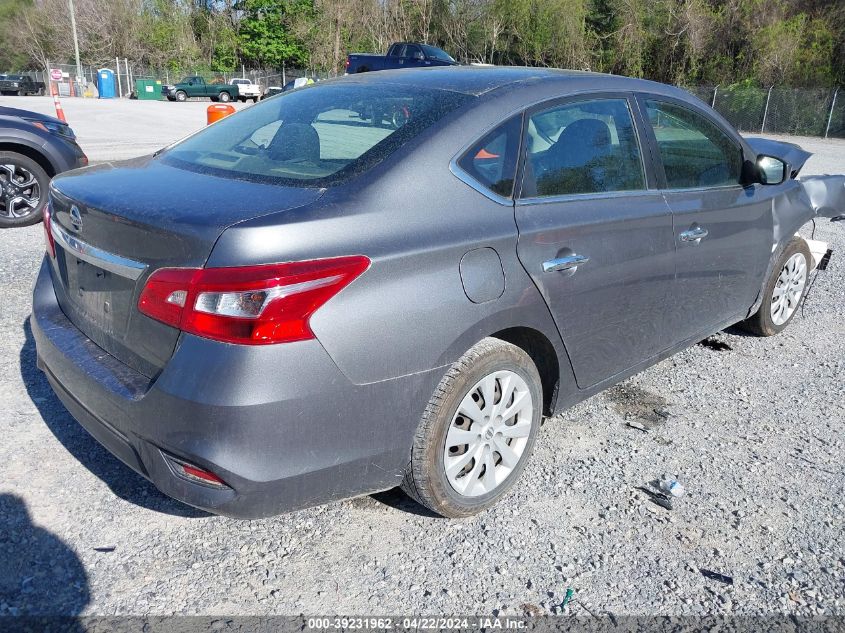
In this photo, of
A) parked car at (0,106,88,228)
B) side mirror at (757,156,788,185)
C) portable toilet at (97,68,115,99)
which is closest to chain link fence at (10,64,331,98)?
portable toilet at (97,68,115,99)

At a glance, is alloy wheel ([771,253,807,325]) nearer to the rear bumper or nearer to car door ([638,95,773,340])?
car door ([638,95,773,340])

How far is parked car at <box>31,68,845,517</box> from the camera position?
223 cm

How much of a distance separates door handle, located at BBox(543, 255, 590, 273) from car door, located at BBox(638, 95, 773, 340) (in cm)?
83

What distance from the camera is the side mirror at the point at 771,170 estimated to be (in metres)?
4.18

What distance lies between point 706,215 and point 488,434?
5.99 ft

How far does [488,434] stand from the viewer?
288cm

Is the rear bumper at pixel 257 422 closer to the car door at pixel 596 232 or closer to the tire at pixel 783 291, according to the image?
the car door at pixel 596 232

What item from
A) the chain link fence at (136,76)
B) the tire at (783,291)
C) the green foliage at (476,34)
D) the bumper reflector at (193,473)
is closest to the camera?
the bumper reflector at (193,473)

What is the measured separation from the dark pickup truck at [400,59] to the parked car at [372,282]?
2395 centimetres

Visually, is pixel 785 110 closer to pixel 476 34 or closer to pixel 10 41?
pixel 476 34

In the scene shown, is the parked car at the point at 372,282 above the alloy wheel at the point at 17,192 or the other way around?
above

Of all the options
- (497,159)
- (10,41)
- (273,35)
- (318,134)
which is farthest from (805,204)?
(10,41)

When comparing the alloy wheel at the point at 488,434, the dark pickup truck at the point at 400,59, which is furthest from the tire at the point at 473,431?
the dark pickup truck at the point at 400,59

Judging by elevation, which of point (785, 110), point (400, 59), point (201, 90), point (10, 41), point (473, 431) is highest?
point (10, 41)
